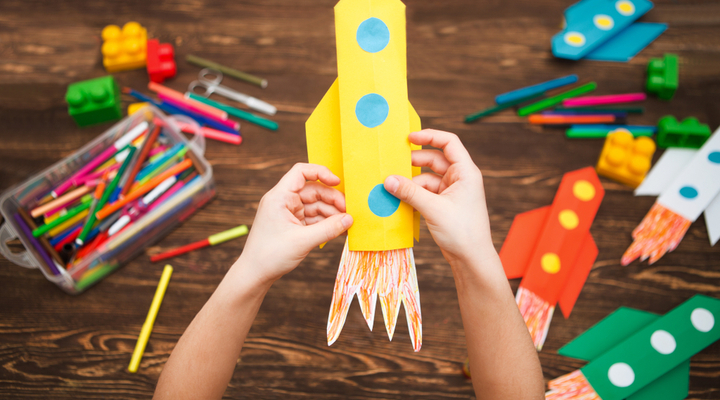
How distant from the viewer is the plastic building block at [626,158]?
0.86 meters

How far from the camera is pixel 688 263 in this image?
84cm

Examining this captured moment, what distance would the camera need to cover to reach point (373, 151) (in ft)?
1.99

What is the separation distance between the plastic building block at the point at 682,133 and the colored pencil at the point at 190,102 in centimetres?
94

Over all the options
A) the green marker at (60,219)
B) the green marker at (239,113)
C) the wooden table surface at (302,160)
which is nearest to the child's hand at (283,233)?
the wooden table surface at (302,160)

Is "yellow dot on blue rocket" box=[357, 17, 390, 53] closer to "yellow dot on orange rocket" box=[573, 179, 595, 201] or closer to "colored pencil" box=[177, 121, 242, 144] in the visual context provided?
"colored pencil" box=[177, 121, 242, 144]

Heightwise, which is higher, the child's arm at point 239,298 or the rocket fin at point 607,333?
the child's arm at point 239,298

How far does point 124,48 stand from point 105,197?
37cm

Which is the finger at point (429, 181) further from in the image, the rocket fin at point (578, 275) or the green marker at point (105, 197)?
the green marker at point (105, 197)

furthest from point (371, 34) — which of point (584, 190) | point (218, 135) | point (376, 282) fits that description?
point (584, 190)

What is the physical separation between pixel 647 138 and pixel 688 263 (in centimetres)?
26

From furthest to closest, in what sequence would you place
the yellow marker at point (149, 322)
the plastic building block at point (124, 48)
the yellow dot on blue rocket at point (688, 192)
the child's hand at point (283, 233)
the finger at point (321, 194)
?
the plastic building block at point (124, 48) → the yellow dot on blue rocket at point (688, 192) → the yellow marker at point (149, 322) → the finger at point (321, 194) → the child's hand at point (283, 233)

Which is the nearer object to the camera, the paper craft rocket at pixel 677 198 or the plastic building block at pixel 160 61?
the paper craft rocket at pixel 677 198

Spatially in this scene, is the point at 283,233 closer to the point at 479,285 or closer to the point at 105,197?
the point at 479,285

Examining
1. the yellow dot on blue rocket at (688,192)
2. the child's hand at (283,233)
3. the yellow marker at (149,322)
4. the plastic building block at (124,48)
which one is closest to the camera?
the child's hand at (283,233)
